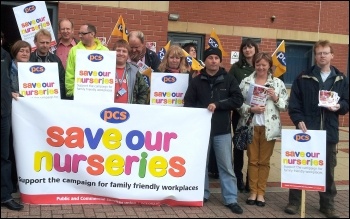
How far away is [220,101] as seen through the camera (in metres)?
4.92

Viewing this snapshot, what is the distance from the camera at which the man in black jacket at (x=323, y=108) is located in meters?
4.92

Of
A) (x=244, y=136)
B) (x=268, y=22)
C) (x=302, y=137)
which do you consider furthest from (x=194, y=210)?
(x=268, y=22)

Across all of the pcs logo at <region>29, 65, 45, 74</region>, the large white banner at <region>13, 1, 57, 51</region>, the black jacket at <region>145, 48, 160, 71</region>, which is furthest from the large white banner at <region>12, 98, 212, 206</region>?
the large white banner at <region>13, 1, 57, 51</region>

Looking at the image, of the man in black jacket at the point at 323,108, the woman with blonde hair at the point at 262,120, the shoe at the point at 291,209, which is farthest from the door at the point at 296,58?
the shoe at the point at 291,209

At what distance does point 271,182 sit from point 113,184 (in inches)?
105

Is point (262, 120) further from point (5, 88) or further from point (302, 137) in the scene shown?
point (5, 88)

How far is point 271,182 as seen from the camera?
21.1 feet

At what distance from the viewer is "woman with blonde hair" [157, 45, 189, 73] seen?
5367 mm

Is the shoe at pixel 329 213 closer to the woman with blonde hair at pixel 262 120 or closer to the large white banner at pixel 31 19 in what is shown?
Result: the woman with blonde hair at pixel 262 120

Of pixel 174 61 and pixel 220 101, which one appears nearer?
pixel 220 101

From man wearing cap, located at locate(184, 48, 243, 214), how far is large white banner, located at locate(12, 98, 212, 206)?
0.18 meters

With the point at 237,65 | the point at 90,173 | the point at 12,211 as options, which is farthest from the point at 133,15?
the point at 12,211

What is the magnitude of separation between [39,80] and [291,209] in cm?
329

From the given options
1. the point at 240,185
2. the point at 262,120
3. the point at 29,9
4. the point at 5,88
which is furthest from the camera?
the point at 29,9
